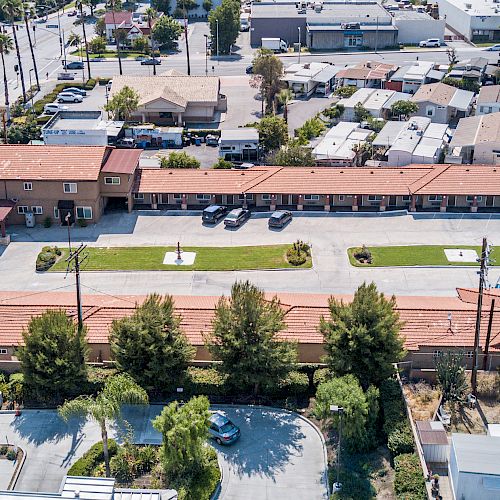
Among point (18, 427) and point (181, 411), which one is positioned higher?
point (181, 411)

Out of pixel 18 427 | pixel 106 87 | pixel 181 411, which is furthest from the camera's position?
pixel 106 87

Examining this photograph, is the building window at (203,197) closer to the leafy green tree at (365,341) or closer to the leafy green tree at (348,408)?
the leafy green tree at (365,341)

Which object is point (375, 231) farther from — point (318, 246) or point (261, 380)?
point (261, 380)

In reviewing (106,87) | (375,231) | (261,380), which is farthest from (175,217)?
(106,87)

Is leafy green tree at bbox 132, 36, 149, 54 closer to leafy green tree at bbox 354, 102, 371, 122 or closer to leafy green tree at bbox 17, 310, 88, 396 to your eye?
leafy green tree at bbox 354, 102, 371, 122

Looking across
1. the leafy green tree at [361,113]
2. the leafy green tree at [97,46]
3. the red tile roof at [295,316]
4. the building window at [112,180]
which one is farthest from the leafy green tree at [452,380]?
the leafy green tree at [97,46]

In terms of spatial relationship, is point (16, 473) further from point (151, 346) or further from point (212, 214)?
point (212, 214)

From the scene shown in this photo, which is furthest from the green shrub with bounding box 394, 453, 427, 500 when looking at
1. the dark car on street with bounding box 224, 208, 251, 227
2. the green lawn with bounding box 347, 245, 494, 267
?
the dark car on street with bounding box 224, 208, 251, 227
